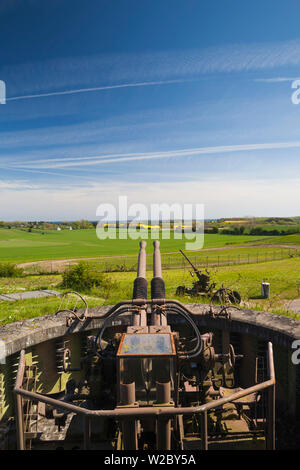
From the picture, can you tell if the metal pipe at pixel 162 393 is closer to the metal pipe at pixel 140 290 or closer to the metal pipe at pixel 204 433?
the metal pipe at pixel 204 433

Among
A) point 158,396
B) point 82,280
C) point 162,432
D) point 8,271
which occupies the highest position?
point 158,396

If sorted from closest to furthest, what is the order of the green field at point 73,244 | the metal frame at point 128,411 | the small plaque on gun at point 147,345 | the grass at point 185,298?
1. the metal frame at point 128,411
2. the small plaque on gun at point 147,345
3. the grass at point 185,298
4. the green field at point 73,244

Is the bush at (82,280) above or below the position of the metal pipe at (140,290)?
below

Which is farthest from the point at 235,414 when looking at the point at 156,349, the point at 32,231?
the point at 32,231

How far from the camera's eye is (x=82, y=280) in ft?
76.2

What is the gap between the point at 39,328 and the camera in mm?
8602

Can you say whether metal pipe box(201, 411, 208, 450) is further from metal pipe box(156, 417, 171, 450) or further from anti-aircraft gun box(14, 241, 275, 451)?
metal pipe box(156, 417, 171, 450)

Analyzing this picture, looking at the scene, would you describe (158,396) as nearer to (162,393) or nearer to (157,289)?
(162,393)

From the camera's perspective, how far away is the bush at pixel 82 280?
22969 mm

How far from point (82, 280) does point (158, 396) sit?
777 inches

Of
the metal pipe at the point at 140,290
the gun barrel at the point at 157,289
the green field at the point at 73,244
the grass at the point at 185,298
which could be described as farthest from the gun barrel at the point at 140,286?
the green field at the point at 73,244

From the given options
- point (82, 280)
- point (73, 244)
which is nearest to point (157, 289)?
point (82, 280)

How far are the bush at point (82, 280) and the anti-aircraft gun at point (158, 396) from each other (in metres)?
15.5

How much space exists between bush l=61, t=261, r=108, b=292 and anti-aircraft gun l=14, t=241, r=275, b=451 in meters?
15.5
